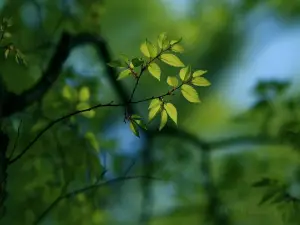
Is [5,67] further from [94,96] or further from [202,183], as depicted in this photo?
[202,183]

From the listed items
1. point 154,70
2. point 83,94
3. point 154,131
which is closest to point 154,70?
point 154,70

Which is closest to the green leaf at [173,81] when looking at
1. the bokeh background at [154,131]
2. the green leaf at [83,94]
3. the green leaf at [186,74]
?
the green leaf at [186,74]

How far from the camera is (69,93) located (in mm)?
1590

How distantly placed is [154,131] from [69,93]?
468 millimetres

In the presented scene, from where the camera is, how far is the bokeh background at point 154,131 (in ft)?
5.30

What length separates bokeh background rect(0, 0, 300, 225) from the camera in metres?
1.62

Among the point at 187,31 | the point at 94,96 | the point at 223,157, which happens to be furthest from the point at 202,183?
the point at 187,31

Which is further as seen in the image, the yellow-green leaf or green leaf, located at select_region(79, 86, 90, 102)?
green leaf, located at select_region(79, 86, 90, 102)

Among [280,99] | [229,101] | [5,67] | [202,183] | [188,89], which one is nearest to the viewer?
[188,89]

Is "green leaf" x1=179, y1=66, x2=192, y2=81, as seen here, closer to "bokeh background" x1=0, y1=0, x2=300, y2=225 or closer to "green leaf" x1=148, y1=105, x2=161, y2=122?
"green leaf" x1=148, y1=105, x2=161, y2=122

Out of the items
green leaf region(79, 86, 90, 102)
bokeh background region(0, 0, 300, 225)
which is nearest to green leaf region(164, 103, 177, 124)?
bokeh background region(0, 0, 300, 225)

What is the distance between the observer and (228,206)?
6.54ft

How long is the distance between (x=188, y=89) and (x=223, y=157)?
45.8 inches

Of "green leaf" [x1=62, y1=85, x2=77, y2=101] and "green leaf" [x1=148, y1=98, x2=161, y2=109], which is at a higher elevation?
"green leaf" [x1=62, y1=85, x2=77, y2=101]
